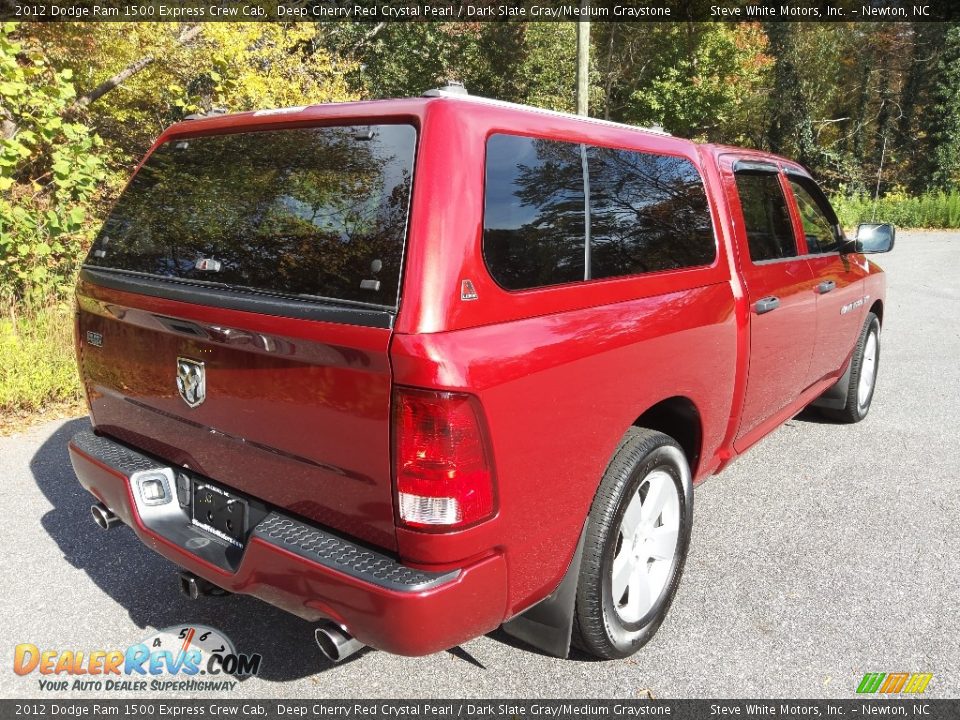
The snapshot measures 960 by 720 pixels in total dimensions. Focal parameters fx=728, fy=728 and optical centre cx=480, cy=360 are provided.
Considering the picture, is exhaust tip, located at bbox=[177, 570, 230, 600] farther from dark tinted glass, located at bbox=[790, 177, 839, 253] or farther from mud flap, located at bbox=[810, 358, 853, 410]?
mud flap, located at bbox=[810, 358, 853, 410]

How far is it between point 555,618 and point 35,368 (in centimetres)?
478

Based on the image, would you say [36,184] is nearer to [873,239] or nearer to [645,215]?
[645,215]

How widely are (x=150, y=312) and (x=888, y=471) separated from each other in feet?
14.0

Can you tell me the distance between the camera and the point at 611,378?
2.41m

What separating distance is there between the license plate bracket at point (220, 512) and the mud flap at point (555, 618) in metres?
0.95

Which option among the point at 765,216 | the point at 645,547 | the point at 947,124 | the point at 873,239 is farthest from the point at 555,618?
the point at 947,124

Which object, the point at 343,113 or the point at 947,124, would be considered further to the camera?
the point at 947,124

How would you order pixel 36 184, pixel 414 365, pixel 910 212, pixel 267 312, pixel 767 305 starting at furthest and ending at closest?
1. pixel 910 212
2. pixel 36 184
3. pixel 767 305
4. pixel 267 312
5. pixel 414 365

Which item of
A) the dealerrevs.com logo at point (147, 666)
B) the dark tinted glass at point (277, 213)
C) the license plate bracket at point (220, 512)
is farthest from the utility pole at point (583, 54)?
the dealerrevs.com logo at point (147, 666)

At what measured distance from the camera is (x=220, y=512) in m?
2.46

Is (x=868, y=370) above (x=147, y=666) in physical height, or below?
above

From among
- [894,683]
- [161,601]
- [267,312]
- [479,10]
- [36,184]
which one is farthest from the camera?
[479,10]

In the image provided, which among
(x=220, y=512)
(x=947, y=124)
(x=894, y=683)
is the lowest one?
(x=894, y=683)

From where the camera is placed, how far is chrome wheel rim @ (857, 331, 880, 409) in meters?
5.37
